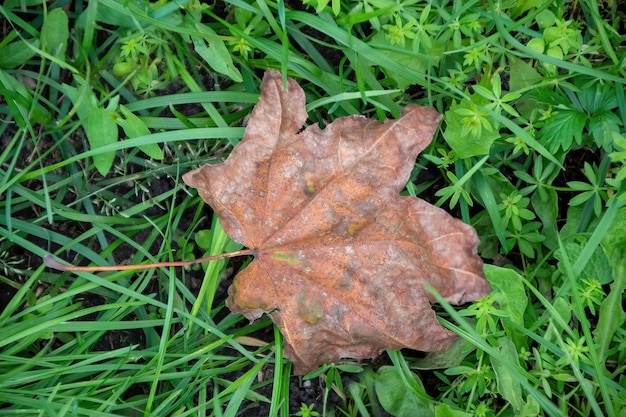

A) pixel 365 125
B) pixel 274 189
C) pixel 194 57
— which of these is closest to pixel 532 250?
pixel 365 125

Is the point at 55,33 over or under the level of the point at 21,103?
over

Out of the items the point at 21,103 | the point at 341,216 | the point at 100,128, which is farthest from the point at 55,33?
the point at 341,216

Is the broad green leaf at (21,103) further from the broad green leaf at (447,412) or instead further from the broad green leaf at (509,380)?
the broad green leaf at (509,380)

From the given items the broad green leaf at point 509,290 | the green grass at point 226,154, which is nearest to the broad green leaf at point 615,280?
the green grass at point 226,154

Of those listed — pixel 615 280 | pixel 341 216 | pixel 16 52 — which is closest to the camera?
pixel 341 216

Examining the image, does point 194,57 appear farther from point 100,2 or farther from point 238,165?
point 238,165

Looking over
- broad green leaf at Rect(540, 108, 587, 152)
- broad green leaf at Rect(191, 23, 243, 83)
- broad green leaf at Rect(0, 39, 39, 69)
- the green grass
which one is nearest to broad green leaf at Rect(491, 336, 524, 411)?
the green grass

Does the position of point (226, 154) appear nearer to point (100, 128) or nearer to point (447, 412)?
point (100, 128)
